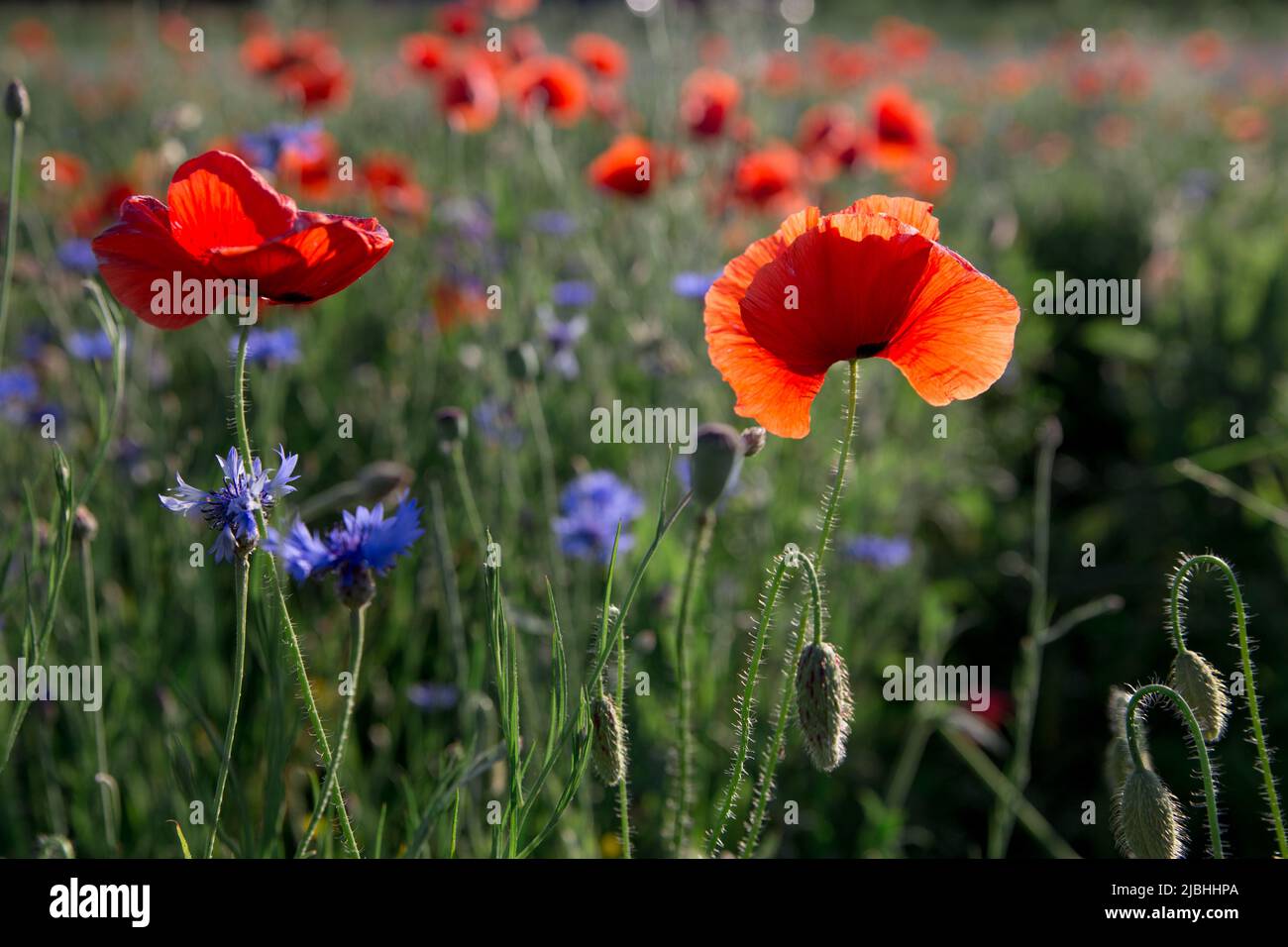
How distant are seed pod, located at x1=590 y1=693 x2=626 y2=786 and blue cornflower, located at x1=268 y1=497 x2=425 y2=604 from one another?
8.4 inches

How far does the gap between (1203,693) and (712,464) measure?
47 cm

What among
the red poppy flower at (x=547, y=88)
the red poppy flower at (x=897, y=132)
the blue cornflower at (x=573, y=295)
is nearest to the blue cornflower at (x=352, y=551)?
the blue cornflower at (x=573, y=295)

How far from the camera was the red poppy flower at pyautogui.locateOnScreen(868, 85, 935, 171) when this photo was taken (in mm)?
3166

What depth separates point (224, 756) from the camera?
0.87 m

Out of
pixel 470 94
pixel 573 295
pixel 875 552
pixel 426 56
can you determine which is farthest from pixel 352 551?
pixel 426 56

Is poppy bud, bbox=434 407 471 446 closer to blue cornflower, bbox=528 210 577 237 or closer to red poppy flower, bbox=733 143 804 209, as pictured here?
red poppy flower, bbox=733 143 804 209

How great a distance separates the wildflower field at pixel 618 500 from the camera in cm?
97

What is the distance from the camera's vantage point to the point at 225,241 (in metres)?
1.00

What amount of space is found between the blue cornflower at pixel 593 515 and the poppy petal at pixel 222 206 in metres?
0.86

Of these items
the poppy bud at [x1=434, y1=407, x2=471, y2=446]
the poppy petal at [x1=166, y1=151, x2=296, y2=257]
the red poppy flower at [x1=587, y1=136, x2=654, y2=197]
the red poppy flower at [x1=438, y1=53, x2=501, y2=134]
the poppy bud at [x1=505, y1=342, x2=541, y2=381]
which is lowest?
the poppy bud at [x1=434, y1=407, x2=471, y2=446]

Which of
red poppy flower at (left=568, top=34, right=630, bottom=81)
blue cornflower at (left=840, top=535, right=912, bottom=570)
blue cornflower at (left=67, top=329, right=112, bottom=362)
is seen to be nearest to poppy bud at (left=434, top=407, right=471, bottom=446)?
blue cornflower at (left=67, top=329, right=112, bottom=362)

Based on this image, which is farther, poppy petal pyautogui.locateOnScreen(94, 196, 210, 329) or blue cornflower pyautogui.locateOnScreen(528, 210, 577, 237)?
blue cornflower pyautogui.locateOnScreen(528, 210, 577, 237)

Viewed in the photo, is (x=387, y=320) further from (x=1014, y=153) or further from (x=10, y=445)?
(x=1014, y=153)
